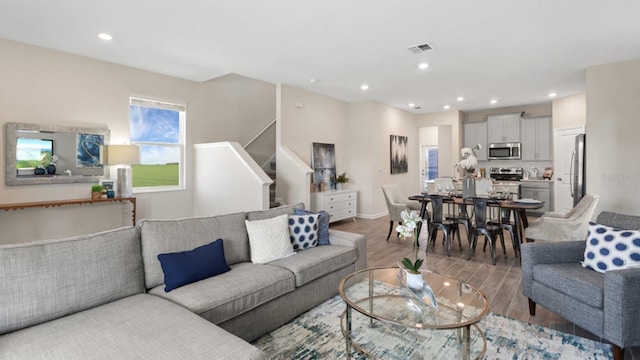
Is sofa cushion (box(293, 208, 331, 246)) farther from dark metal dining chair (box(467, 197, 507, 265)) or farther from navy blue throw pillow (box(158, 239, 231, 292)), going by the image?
dark metal dining chair (box(467, 197, 507, 265))

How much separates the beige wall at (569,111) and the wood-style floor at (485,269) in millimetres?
3344

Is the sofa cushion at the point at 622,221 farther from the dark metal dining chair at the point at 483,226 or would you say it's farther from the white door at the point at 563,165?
the white door at the point at 563,165

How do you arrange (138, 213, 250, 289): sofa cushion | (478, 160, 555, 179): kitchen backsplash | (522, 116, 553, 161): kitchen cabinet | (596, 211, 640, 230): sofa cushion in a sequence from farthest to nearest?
1. (478, 160, 555, 179): kitchen backsplash
2. (522, 116, 553, 161): kitchen cabinet
3. (596, 211, 640, 230): sofa cushion
4. (138, 213, 250, 289): sofa cushion

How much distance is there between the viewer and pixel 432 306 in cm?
199

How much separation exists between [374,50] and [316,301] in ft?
10.1

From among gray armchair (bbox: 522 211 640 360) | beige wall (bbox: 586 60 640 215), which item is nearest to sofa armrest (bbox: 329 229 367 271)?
gray armchair (bbox: 522 211 640 360)

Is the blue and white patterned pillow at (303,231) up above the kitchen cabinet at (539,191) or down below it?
below

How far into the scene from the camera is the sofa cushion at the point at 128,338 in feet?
4.60

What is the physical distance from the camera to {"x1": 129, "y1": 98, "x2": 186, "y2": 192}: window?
5.08 m

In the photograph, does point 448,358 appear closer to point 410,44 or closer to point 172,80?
point 410,44

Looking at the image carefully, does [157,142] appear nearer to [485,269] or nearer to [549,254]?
[485,269]

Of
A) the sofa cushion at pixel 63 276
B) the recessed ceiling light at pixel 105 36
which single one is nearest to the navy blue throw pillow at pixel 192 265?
the sofa cushion at pixel 63 276

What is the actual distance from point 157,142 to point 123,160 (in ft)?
3.32

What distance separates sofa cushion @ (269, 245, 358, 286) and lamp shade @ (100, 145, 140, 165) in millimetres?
2944
